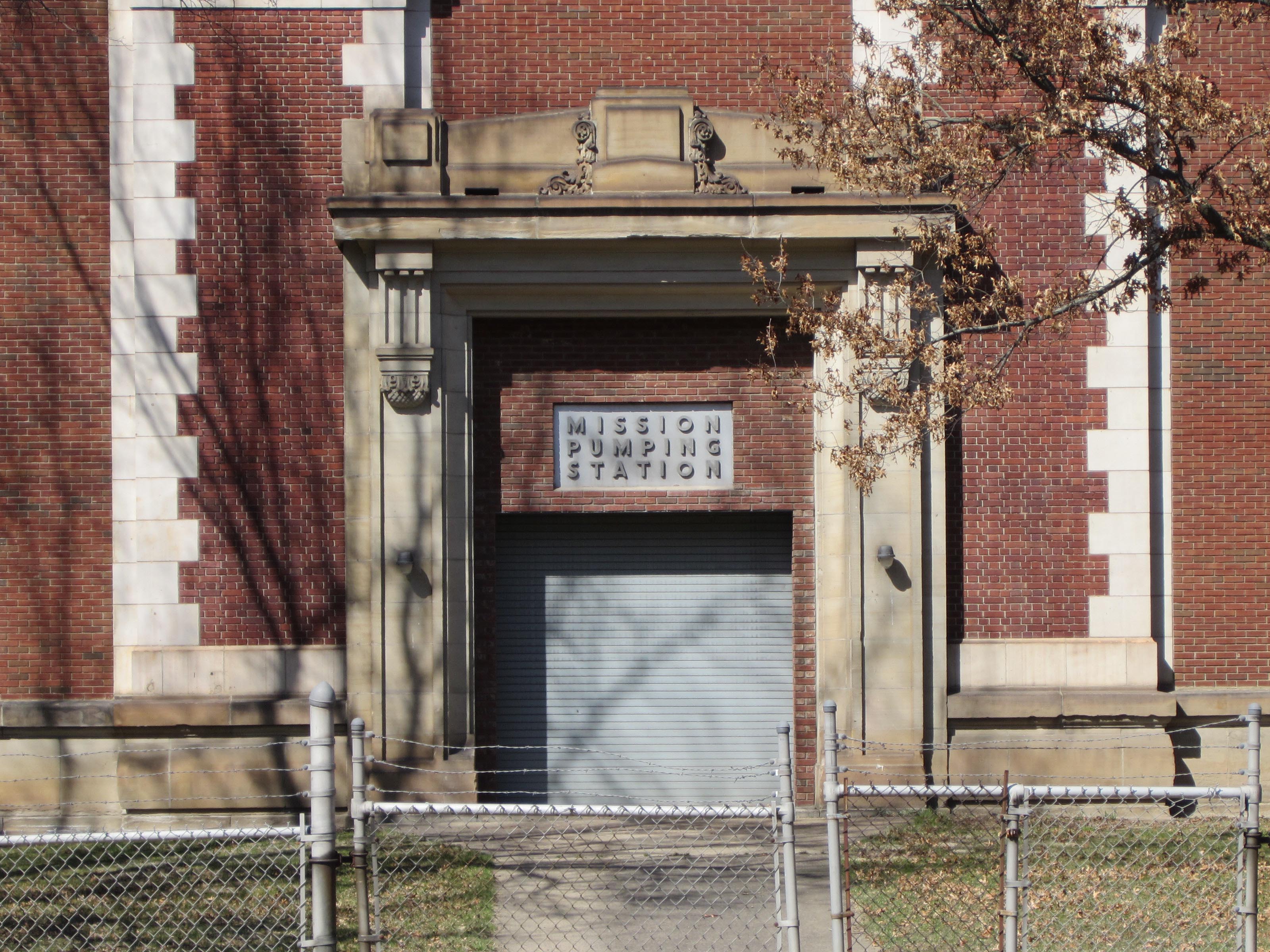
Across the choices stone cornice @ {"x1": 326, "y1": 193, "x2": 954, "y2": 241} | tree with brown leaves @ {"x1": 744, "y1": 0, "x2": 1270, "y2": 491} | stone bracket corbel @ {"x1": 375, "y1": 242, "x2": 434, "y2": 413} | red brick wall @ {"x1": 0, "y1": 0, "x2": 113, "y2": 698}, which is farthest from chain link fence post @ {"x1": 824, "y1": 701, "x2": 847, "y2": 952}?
red brick wall @ {"x1": 0, "y1": 0, "x2": 113, "y2": 698}

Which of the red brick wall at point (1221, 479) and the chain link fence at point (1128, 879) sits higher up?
the red brick wall at point (1221, 479)

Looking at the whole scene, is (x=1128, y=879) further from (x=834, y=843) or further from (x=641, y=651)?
(x=641, y=651)

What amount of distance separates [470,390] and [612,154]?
2.65 m

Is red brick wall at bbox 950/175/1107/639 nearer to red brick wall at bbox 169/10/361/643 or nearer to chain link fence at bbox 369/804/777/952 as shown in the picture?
chain link fence at bbox 369/804/777/952

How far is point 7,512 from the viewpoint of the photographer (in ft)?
41.2

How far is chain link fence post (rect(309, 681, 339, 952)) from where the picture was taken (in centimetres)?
521

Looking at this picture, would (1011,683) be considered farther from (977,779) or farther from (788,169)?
(788,169)

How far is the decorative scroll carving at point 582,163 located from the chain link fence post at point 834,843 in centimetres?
727

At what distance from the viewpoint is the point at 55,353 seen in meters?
12.6

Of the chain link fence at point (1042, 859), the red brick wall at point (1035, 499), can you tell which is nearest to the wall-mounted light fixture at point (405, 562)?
the chain link fence at point (1042, 859)

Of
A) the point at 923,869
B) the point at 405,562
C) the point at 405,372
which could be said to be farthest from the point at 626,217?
the point at 923,869

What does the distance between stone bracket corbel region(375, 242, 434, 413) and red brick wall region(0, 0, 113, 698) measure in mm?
2874

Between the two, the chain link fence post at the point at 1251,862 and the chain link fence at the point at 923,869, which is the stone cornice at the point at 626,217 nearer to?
the chain link fence at the point at 923,869

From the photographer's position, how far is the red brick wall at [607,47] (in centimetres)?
1280
